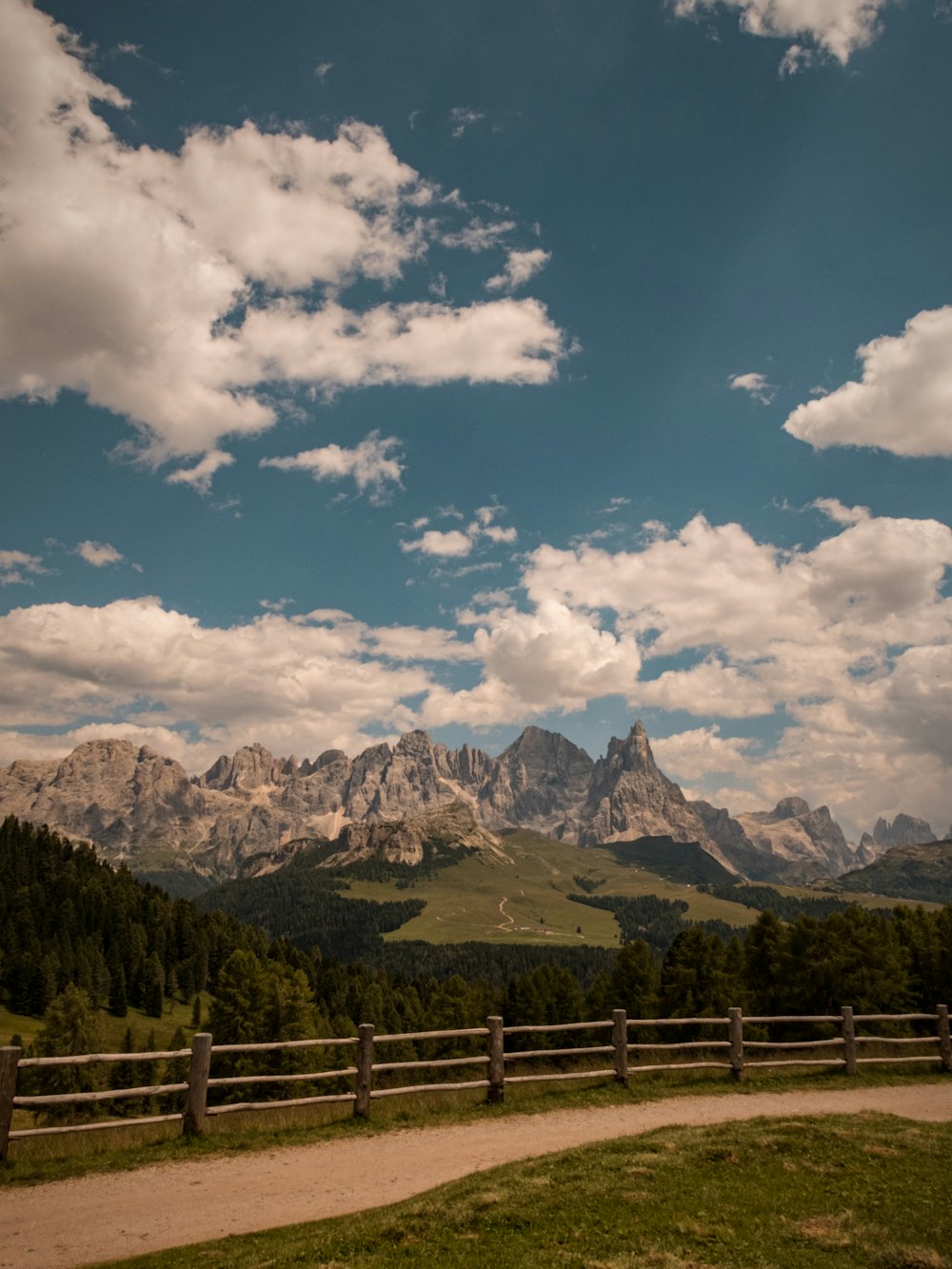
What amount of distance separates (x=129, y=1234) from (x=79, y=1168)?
13.9ft

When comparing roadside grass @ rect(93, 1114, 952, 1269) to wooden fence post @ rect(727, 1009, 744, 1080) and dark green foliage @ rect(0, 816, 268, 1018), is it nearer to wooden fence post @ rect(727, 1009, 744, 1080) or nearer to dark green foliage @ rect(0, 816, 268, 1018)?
wooden fence post @ rect(727, 1009, 744, 1080)

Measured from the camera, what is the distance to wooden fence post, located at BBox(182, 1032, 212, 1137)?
1662 centimetres

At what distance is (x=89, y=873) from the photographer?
506ft

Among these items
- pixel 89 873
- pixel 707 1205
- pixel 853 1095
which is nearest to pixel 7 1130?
pixel 707 1205

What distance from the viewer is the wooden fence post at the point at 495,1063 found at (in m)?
20.3

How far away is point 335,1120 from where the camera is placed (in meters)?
18.5

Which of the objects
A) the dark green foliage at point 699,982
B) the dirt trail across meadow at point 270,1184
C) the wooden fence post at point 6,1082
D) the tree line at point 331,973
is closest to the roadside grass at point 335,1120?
the dirt trail across meadow at point 270,1184

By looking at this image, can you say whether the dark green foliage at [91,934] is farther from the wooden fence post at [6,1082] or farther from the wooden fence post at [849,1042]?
the wooden fence post at [6,1082]

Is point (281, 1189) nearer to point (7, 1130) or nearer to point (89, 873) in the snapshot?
point (7, 1130)

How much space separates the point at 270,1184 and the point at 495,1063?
831 cm

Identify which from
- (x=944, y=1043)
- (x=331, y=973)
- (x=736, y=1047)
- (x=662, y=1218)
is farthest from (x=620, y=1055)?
(x=331, y=973)

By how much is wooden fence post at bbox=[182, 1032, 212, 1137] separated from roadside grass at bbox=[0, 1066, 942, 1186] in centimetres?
26

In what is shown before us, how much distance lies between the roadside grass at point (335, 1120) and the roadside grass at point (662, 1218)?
5.52m

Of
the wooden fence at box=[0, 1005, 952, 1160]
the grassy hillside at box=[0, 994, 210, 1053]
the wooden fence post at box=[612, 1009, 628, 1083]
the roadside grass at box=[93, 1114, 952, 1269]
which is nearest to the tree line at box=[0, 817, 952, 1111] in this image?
the grassy hillside at box=[0, 994, 210, 1053]
